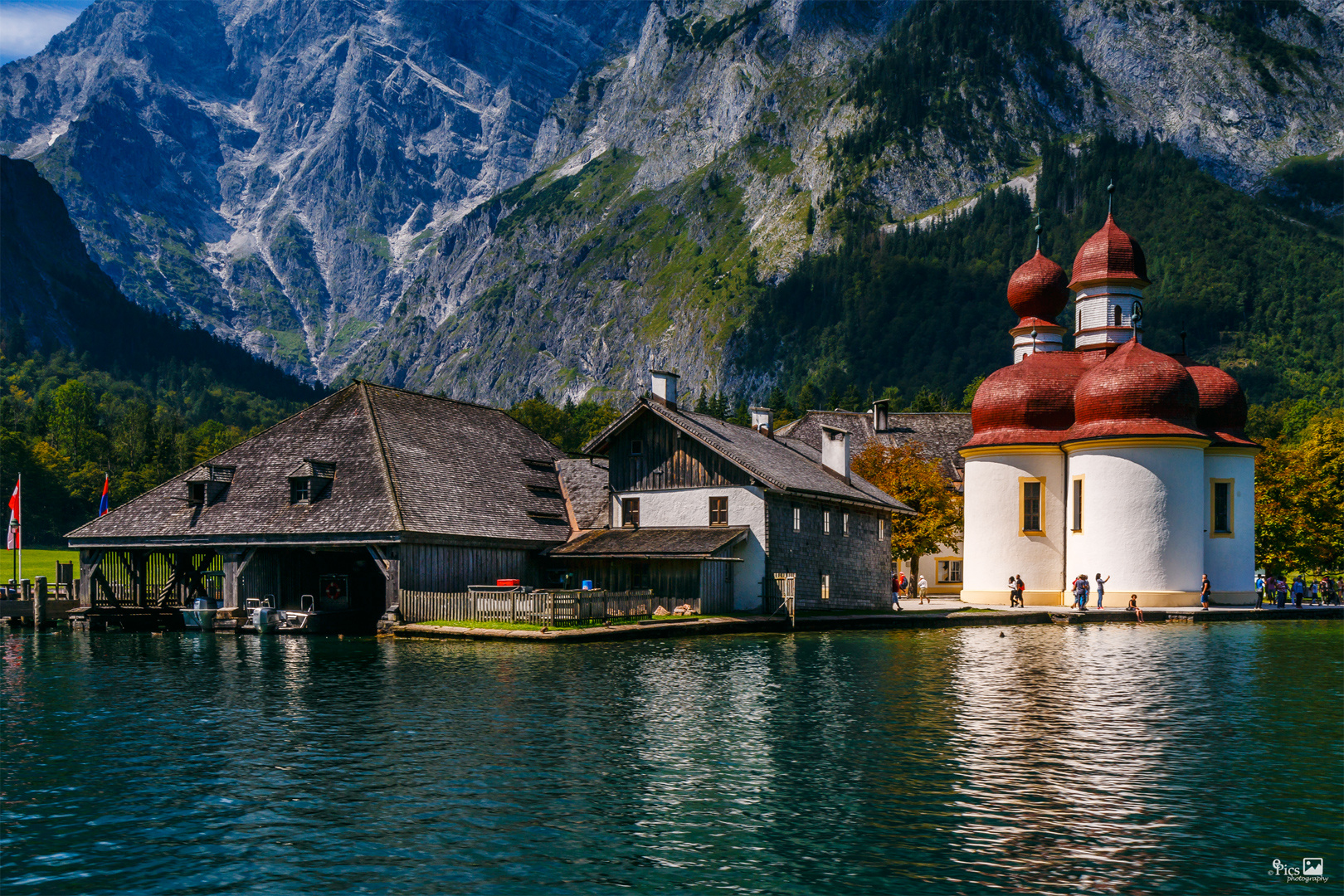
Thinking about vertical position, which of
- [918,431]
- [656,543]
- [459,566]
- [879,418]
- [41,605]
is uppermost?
[879,418]

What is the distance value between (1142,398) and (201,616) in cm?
5069

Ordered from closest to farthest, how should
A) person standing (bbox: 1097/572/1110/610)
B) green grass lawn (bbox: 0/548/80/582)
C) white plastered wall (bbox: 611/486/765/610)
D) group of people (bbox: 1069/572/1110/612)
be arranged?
white plastered wall (bbox: 611/486/765/610), group of people (bbox: 1069/572/1110/612), person standing (bbox: 1097/572/1110/610), green grass lawn (bbox: 0/548/80/582)

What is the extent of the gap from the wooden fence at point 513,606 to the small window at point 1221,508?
3897cm

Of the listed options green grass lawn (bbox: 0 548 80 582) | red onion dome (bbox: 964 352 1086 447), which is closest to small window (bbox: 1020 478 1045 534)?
red onion dome (bbox: 964 352 1086 447)

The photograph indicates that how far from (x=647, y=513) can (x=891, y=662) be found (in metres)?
21.9

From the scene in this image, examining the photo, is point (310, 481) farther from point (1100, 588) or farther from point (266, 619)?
point (1100, 588)

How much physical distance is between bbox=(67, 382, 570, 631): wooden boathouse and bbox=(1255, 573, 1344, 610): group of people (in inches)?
1778

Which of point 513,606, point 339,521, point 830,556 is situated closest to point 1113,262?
point 830,556

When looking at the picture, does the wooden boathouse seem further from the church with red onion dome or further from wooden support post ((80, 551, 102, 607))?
the church with red onion dome

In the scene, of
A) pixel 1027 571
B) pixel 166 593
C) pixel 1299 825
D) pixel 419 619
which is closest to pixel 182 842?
pixel 1299 825

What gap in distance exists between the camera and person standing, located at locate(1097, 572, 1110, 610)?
6344 centimetres

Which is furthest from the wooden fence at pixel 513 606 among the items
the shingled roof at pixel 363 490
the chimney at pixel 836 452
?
the chimney at pixel 836 452

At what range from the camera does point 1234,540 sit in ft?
220

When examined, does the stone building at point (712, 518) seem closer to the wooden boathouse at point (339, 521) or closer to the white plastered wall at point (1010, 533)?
the wooden boathouse at point (339, 521)
